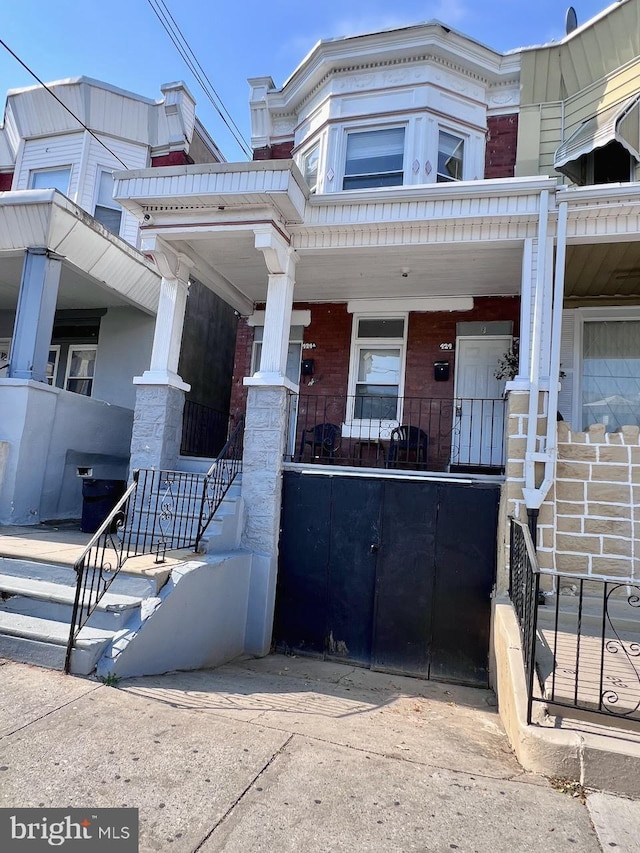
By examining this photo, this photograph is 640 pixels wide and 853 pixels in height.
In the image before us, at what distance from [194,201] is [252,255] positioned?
113 cm

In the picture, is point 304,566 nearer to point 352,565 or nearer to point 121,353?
point 352,565

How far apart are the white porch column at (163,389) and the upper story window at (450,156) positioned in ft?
13.2

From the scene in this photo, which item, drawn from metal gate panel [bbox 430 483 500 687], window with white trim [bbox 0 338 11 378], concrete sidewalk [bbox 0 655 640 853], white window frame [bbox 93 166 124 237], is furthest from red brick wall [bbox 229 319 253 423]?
concrete sidewalk [bbox 0 655 640 853]

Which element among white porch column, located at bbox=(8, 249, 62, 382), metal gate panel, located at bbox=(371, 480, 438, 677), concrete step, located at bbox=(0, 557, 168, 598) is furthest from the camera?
white porch column, located at bbox=(8, 249, 62, 382)

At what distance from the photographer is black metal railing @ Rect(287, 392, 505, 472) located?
7.76 metres

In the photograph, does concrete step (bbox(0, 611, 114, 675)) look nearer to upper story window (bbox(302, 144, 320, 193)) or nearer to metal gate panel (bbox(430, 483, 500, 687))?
metal gate panel (bbox(430, 483, 500, 687))

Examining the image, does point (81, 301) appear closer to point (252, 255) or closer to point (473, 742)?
point (252, 255)

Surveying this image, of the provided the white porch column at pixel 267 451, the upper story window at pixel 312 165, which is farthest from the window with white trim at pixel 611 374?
the upper story window at pixel 312 165

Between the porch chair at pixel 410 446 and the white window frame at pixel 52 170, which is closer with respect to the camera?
the porch chair at pixel 410 446

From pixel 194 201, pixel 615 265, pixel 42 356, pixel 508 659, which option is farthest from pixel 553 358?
pixel 42 356

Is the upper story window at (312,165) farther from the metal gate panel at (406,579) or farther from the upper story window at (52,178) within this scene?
the metal gate panel at (406,579)

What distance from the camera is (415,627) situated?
598 cm

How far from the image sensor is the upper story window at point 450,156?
802 centimetres

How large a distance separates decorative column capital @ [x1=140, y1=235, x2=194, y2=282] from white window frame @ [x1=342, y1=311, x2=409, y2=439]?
2.76 meters
